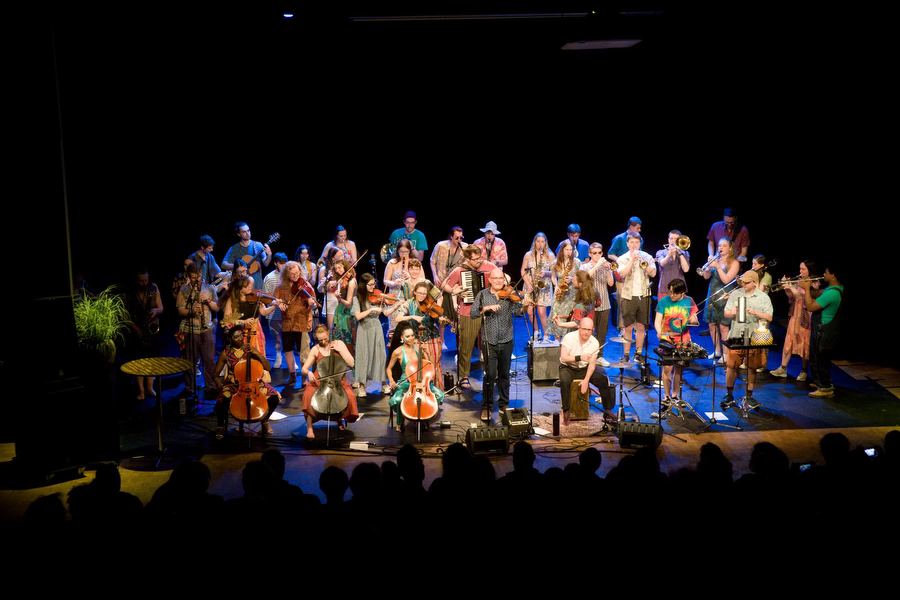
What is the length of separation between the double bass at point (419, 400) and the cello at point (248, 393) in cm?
154

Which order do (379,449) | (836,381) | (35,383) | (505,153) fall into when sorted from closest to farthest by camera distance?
(35,383)
(379,449)
(836,381)
(505,153)

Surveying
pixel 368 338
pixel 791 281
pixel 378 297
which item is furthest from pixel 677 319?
pixel 368 338

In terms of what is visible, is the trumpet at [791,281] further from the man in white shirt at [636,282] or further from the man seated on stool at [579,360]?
the man seated on stool at [579,360]

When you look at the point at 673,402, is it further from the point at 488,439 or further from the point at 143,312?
the point at 143,312

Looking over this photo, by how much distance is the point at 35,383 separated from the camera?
7.43 meters

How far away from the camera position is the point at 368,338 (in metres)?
10.1

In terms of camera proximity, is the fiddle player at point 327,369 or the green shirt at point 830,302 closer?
the fiddle player at point 327,369

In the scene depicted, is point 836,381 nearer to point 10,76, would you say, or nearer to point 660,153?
point 660,153

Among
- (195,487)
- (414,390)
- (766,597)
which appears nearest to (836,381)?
(414,390)

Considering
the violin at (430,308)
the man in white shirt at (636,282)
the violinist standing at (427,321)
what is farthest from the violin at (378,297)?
the man in white shirt at (636,282)

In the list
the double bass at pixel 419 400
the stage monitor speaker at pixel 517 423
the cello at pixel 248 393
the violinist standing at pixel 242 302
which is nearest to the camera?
the cello at pixel 248 393

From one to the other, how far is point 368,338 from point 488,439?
2.61 m

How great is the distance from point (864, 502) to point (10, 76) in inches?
295

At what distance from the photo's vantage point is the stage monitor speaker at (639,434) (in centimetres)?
824
